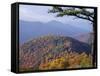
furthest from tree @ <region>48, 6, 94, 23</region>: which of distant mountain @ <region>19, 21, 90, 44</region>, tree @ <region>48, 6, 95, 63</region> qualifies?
distant mountain @ <region>19, 21, 90, 44</region>

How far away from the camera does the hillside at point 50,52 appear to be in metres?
2.56

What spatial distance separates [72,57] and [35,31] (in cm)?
44

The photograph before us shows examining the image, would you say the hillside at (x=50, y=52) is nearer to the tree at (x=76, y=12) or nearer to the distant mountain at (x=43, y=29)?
the distant mountain at (x=43, y=29)

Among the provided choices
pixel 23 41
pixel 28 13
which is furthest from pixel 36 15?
pixel 23 41

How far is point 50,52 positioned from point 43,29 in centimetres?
22

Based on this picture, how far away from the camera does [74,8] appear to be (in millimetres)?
2738

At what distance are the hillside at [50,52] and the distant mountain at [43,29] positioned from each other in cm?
4

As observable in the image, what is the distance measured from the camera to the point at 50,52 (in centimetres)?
265

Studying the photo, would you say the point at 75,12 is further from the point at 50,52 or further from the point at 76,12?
the point at 50,52

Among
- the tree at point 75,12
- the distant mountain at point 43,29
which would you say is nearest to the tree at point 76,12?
the tree at point 75,12

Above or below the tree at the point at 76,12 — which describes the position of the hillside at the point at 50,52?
below

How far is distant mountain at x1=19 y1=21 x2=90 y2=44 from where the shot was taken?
2.54 meters

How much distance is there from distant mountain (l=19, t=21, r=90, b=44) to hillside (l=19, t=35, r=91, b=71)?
0.04m

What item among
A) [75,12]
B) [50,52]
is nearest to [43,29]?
[50,52]
